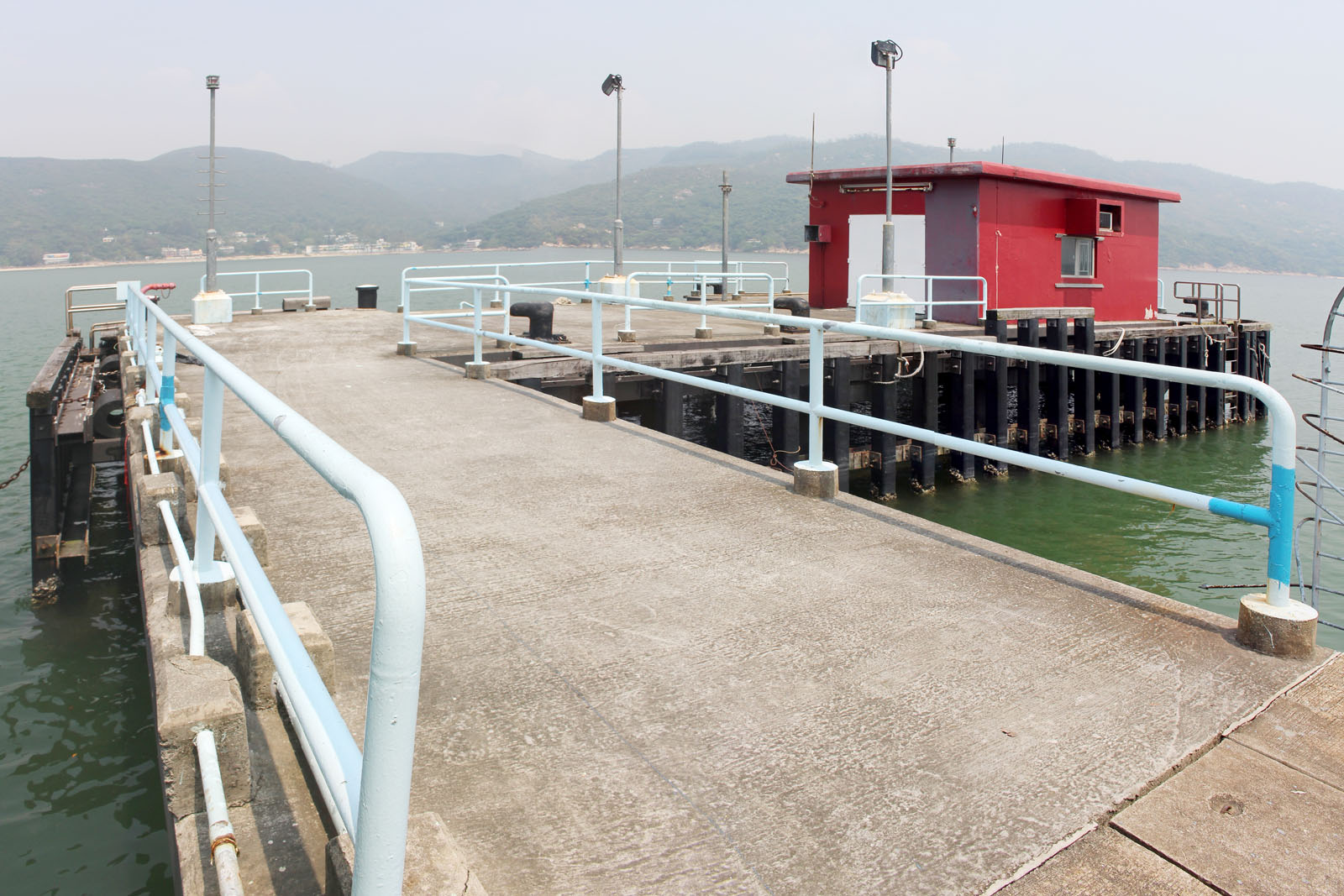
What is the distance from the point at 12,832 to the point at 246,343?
10632mm

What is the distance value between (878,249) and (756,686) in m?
23.1

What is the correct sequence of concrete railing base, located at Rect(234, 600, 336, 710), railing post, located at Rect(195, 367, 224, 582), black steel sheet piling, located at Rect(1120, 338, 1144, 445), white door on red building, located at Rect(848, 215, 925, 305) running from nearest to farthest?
concrete railing base, located at Rect(234, 600, 336, 710), railing post, located at Rect(195, 367, 224, 582), black steel sheet piling, located at Rect(1120, 338, 1144, 445), white door on red building, located at Rect(848, 215, 925, 305)

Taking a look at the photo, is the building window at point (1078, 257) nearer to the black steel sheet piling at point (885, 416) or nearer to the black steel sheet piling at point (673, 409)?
the black steel sheet piling at point (885, 416)

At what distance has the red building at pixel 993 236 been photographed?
23.0 metres

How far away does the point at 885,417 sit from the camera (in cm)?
1731

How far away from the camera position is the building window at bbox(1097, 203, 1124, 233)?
81.1 ft

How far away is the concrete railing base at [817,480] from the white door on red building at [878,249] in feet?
59.7

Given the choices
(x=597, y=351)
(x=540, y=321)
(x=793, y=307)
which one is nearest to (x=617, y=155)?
(x=793, y=307)

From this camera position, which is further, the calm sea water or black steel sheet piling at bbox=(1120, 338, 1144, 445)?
black steel sheet piling at bbox=(1120, 338, 1144, 445)

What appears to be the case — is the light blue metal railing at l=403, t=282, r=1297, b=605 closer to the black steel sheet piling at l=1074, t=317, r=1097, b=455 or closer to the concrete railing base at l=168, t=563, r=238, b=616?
the concrete railing base at l=168, t=563, r=238, b=616

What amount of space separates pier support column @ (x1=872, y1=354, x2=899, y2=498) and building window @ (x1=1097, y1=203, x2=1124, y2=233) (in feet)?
35.0

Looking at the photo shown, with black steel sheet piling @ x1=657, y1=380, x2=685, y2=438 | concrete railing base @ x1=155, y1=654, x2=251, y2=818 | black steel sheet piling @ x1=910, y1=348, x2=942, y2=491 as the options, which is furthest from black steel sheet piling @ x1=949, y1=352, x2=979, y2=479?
concrete railing base @ x1=155, y1=654, x2=251, y2=818

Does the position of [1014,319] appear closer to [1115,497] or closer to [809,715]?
[1115,497]

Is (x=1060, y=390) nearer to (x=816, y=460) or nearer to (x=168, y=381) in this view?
(x=816, y=460)
